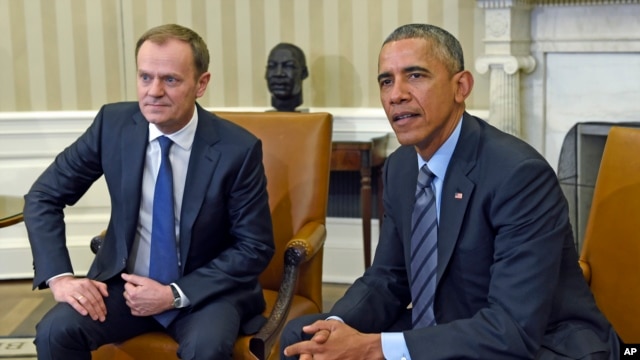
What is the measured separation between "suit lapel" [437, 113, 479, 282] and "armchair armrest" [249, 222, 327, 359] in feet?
2.34

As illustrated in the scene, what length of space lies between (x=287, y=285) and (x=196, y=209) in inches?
14.1

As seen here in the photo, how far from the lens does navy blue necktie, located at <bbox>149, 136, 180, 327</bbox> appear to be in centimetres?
281

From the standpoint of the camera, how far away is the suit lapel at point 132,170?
9.29 ft

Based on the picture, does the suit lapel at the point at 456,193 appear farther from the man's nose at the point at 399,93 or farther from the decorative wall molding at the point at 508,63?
the decorative wall molding at the point at 508,63

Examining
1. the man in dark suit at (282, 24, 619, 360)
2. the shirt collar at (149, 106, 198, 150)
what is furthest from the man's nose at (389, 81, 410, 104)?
the shirt collar at (149, 106, 198, 150)

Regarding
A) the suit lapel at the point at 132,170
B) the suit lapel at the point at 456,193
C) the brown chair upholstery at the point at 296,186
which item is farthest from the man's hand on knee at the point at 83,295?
the suit lapel at the point at 456,193

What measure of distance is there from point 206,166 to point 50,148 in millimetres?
2592

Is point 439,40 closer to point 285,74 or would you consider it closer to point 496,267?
point 496,267

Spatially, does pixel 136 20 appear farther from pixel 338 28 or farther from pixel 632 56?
pixel 632 56

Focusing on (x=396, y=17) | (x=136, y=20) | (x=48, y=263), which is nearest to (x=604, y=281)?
(x=48, y=263)

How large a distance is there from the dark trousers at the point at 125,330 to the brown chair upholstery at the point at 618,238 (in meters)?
0.99

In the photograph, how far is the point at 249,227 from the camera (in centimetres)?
283

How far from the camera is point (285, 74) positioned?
463 centimetres

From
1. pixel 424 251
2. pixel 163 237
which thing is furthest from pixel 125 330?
pixel 424 251
